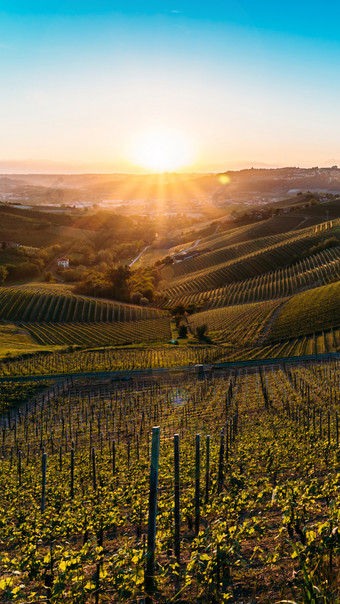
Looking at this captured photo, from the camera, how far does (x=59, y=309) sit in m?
83.6

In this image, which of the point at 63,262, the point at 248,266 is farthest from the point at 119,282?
the point at 63,262

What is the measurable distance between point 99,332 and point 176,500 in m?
65.4

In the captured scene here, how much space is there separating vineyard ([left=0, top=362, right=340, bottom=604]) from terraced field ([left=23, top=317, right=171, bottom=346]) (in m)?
29.3

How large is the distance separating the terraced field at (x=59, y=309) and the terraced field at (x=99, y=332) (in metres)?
→ 3.29

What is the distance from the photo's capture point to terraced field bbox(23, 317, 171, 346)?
65.8 m

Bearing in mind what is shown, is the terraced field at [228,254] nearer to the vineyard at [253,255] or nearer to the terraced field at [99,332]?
→ the vineyard at [253,255]

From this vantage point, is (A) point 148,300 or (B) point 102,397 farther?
(A) point 148,300

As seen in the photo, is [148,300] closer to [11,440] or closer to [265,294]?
[265,294]

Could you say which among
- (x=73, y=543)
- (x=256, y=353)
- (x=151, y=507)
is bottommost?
(x=256, y=353)

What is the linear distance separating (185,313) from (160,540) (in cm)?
7938

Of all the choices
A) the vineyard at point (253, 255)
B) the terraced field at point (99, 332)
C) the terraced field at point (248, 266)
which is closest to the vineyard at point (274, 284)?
Result: the terraced field at point (248, 266)

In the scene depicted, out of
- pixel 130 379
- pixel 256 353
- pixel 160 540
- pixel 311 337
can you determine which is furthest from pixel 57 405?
pixel 311 337

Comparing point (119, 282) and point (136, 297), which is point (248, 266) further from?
point (119, 282)

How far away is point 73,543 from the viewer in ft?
33.2
